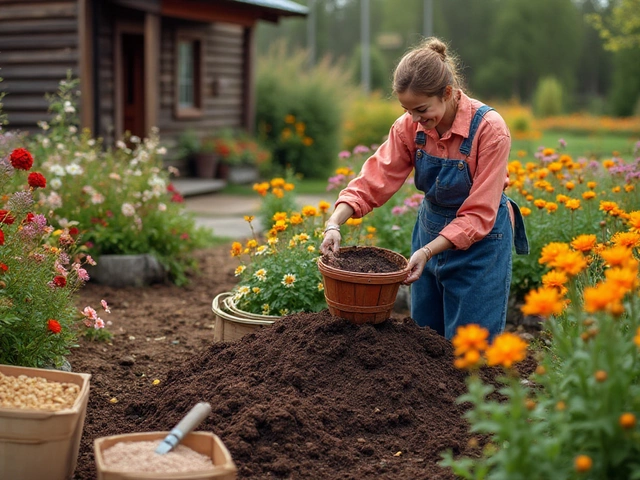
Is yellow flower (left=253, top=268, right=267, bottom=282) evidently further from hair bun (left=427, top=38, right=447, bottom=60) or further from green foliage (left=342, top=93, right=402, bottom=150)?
green foliage (left=342, top=93, right=402, bottom=150)

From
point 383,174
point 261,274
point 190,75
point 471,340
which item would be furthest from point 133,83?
point 471,340

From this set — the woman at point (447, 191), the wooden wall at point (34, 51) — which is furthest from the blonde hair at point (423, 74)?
the wooden wall at point (34, 51)

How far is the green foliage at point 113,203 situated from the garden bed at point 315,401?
213 cm

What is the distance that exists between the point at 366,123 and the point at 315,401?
14.2 meters

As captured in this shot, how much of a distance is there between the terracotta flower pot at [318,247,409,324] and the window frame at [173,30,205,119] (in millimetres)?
9713

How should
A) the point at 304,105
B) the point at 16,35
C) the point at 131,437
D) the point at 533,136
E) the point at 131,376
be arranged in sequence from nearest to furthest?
the point at 131,437
the point at 131,376
the point at 16,35
the point at 304,105
the point at 533,136

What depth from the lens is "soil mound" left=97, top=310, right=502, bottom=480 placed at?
9.18 feet

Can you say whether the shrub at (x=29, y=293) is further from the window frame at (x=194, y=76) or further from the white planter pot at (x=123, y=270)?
the window frame at (x=194, y=76)

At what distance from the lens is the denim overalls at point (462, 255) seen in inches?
137

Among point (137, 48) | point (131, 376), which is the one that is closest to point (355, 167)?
point (131, 376)

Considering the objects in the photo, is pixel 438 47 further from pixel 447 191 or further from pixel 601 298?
pixel 601 298

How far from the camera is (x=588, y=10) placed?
55.1 metres

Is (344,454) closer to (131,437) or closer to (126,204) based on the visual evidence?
(131,437)

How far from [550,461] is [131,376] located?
253cm
